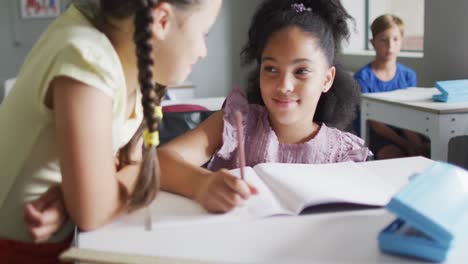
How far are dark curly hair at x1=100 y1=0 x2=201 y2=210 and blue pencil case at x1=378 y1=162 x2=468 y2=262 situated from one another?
0.31m

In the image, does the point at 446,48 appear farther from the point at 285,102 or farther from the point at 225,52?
the point at 225,52

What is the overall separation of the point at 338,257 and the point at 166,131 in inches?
43.8

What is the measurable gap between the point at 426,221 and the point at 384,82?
8.98ft

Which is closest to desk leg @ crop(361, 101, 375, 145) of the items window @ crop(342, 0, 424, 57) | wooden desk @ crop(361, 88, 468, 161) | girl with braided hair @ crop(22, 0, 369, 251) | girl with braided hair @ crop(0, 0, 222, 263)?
wooden desk @ crop(361, 88, 468, 161)

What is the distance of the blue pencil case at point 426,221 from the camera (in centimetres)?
59

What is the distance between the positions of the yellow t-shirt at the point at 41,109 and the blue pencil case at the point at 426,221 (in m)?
0.39

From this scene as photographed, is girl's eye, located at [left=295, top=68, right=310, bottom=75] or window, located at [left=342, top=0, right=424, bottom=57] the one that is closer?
girl's eye, located at [left=295, top=68, right=310, bottom=75]

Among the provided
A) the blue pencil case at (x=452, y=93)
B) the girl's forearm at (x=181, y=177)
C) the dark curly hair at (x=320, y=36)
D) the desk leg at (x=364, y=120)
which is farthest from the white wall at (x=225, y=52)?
the girl's forearm at (x=181, y=177)

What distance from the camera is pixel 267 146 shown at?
1282 millimetres

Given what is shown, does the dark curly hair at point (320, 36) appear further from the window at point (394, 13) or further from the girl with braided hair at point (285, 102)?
the window at point (394, 13)

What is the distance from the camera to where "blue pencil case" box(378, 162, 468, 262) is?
590 millimetres

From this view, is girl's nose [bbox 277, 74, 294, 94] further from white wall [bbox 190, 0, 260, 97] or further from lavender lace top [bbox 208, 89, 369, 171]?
white wall [bbox 190, 0, 260, 97]

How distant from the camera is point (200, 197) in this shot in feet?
2.68

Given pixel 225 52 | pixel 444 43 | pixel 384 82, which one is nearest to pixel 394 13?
pixel 444 43
